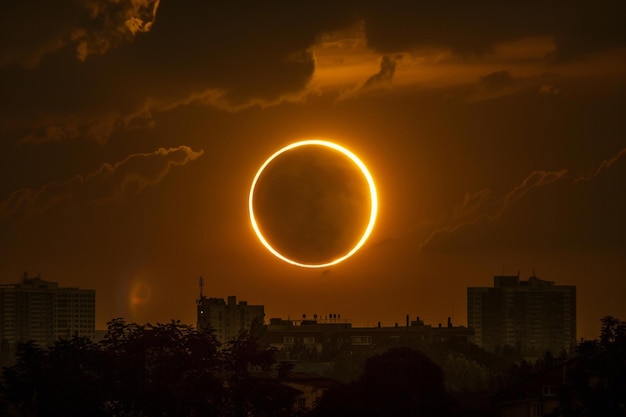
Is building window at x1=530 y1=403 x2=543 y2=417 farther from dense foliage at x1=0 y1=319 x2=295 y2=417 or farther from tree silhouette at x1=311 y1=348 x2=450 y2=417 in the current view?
dense foliage at x1=0 y1=319 x2=295 y2=417

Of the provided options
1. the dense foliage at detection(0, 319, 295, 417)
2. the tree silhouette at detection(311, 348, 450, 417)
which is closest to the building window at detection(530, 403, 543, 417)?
the tree silhouette at detection(311, 348, 450, 417)

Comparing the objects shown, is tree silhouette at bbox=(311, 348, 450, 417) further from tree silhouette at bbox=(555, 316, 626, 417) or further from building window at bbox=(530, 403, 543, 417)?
tree silhouette at bbox=(555, 316, 626, 417)

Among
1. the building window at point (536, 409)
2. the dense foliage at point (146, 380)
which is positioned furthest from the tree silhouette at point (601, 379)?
the building window at point (536, 409)

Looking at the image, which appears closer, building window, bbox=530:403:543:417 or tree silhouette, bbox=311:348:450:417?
tree silhouette, bbox=311:348:450:417

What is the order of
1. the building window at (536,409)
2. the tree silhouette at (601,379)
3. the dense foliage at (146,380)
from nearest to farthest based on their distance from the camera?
the tree silhouette at (601,379) < the dense foliage at (146,380) < the building window at (536,409)

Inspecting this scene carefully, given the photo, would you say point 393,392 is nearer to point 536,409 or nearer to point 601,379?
point 536,409

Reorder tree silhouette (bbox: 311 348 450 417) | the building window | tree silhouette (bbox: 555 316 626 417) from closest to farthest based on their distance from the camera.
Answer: tree silhouette (bbox: 555 316 626 417) < tree silhouette (bbox: 311 348 450 417) < the building window

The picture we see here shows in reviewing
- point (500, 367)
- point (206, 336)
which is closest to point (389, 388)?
point (206, 336)

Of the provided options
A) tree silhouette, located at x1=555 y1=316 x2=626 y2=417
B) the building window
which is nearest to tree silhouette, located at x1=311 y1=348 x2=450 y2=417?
the building window

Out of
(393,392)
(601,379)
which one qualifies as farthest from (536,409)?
(601,379)

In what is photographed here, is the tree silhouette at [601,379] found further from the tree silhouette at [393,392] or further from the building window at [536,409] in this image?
the building window at [536,409]

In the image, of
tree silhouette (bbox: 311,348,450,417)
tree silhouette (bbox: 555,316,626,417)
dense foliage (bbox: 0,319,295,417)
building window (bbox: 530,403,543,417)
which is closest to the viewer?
tree silhouette (bbox: 555,316,626,417)
